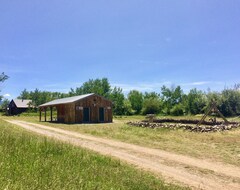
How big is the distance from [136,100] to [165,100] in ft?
26.1

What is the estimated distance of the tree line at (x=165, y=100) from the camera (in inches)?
1970

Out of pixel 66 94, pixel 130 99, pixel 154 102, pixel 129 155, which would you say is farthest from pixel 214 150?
pixel 66 94

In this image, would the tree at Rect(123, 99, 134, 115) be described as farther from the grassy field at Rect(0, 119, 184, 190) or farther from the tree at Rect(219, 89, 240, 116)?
the grassy field at Rect(0, 119, 184, 190)

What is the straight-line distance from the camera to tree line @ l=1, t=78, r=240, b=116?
50.0 metres

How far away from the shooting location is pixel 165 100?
76.4 meters

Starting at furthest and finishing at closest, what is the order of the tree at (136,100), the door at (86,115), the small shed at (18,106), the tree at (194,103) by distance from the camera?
1. the small shed at (18,106)
2. the tree at (136,100)
3. the tree at (194,103)
4. the door at (86,115)

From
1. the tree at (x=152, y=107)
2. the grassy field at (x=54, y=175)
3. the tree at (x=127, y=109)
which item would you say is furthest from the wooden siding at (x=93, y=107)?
the tree at (x=127, y=109)

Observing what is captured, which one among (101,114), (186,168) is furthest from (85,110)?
(186,168)

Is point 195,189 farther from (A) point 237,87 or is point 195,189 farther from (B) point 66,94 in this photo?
(B) point 66,94

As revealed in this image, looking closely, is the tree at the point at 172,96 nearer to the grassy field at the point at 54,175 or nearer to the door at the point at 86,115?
the door at the point at 86,115

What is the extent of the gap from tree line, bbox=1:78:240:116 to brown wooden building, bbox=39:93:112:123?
1933cm

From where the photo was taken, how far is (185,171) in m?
9.69

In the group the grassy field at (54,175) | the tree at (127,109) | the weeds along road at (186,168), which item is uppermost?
the tree at (127,109)

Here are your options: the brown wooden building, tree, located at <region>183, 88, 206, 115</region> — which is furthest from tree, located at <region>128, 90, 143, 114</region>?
the brown wooden building
